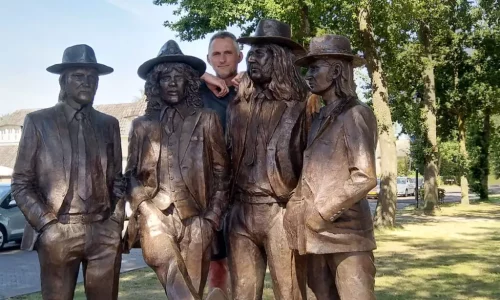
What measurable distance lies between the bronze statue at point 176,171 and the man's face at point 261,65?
0.37m

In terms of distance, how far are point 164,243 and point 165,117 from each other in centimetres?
87

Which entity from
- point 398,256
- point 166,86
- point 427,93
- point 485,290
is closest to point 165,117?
point 166,86

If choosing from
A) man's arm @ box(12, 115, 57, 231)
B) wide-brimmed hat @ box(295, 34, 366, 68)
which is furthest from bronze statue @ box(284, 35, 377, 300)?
man's arm @ box(12, 115, 57, 231)

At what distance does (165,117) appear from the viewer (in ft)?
14.3

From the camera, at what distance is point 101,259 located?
4262 mm

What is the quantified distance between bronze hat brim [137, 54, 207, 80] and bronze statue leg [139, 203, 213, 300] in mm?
967

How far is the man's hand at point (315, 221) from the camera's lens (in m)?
3.75

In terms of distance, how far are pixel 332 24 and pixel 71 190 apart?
39.9ft

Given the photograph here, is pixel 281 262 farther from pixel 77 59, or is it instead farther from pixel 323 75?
pixel 77 59

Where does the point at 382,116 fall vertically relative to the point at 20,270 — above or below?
above

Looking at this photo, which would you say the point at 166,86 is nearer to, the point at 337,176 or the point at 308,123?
the point at 308,123

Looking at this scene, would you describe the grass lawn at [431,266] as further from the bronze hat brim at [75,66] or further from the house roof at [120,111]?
the house roof at [120,111]

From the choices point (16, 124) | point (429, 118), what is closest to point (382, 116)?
point (429, 118)

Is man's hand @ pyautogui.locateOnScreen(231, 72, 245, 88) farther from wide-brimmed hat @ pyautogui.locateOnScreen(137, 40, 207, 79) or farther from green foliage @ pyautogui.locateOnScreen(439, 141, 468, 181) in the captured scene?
green foliage @ pyautogui.locateOnScreen(439, 141, 468, 181)
